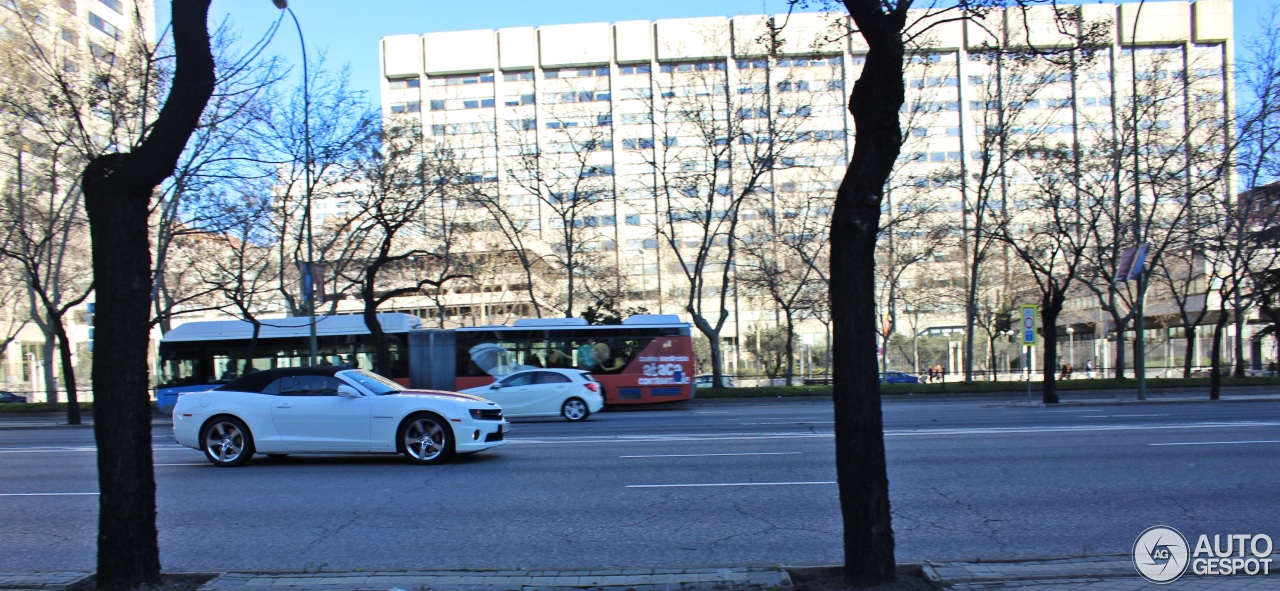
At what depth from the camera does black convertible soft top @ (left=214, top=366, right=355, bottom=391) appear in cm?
1336

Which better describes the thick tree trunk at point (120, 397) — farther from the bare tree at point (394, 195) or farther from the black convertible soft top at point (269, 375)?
the bare tree at point (394, 195)

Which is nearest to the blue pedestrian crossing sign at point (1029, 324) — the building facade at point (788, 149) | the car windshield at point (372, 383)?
the building facade at point (788, 149)

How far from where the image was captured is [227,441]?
1339 centimetres

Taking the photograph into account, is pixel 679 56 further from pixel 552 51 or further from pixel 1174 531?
pixel 1174 531

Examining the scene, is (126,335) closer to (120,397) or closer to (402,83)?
(120,397)

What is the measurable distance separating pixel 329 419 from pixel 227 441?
1.77 meters

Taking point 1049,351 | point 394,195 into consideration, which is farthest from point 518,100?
point 1049,351

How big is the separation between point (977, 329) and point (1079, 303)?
1250 cm

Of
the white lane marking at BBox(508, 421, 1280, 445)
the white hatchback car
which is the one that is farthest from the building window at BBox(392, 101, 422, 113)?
the white lane marking at BBox(508, 421, 1280, 445)

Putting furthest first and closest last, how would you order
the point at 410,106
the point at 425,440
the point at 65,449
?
the point at 410,106
the point at 65,449
the point at 425,440

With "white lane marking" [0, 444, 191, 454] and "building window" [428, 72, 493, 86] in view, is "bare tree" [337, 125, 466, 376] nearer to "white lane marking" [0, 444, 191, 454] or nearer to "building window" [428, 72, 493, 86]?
"white lane marking" [0, 444, 191, 454]

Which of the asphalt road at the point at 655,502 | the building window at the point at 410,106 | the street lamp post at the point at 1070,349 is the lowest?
the street lamp post at the point at 1070,349

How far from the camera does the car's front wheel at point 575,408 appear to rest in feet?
79.9

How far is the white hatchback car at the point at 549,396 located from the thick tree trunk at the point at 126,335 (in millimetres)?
18224
